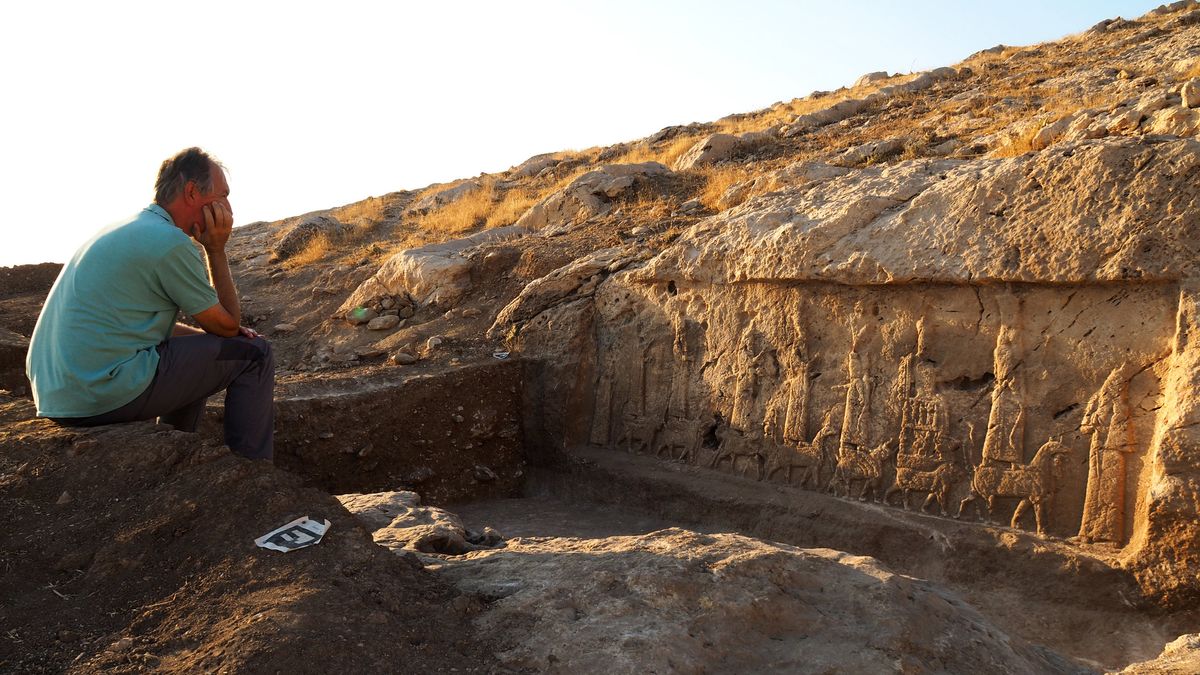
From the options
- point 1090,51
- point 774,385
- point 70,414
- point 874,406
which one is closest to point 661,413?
point 774,385

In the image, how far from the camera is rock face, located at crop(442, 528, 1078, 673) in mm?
3041

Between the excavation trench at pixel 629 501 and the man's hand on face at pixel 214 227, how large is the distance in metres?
2.98

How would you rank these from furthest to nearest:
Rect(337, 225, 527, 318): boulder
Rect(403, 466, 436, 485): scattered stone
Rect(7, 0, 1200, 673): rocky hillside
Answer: Rect(337, 225, 527, 318): boulder
Rect(403, 466, 436, 485): scattered stone
Rect(7, 0, 1200, 673): rocky hillside

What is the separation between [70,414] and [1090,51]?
14373 millimetres

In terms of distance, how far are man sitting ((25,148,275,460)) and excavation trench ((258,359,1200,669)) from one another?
2708mm

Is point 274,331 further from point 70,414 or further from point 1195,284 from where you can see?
point 1195,284

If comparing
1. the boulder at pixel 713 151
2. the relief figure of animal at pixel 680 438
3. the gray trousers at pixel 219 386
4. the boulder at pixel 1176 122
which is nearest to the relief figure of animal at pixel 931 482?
the relief figure of animal at pixel 680 438

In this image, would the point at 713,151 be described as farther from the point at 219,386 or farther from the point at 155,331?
the point at 155,331

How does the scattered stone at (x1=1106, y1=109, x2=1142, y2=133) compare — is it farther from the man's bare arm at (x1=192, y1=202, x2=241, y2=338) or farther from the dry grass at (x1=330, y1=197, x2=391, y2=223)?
the dry grass at (x1=330, y1=197, x2=391, y2=223)

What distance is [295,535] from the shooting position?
3326 mm

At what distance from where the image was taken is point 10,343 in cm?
656

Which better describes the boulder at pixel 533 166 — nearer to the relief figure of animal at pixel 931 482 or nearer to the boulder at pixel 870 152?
the boulder at pixel 870 152

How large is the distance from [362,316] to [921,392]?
6344 millimetres

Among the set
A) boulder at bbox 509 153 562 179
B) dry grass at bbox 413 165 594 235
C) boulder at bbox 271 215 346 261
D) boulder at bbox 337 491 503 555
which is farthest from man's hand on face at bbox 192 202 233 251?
boulder at bbox 509 153 562 179
